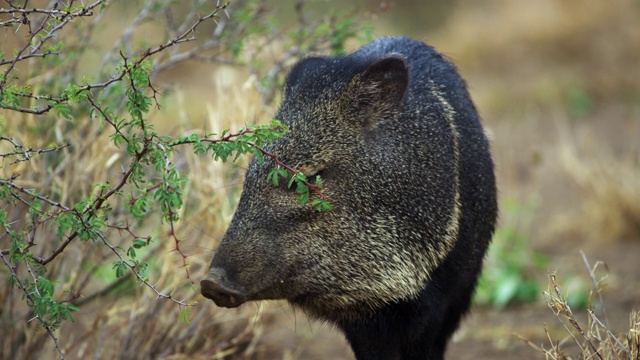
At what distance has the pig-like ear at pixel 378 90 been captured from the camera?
3.27 meters

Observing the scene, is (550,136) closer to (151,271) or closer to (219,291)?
(151,271)

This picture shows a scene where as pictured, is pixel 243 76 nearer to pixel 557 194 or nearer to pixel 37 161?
pixel 557 194

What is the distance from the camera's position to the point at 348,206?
3131mm

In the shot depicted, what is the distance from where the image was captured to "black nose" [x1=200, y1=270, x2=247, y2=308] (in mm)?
2721

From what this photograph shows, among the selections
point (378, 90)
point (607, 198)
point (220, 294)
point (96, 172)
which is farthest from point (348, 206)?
point (607, 198)

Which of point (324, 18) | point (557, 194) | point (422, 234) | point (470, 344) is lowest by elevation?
point (557, 194)

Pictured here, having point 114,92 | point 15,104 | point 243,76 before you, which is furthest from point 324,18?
point 243,76

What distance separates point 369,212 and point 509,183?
5.40 meters

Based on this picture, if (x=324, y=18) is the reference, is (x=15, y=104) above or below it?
above

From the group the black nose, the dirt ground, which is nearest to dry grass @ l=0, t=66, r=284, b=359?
the dirt ground

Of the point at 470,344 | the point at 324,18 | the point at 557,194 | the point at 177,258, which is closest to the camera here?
the point at 177,258

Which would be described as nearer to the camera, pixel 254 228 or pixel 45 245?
pixel 254 228

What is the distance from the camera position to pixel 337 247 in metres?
3.08

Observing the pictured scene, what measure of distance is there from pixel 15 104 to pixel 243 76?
711 centimetres
